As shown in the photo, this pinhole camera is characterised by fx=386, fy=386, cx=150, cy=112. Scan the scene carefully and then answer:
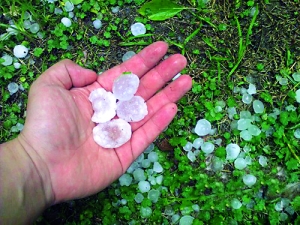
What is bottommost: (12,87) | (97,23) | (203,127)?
(203,127)

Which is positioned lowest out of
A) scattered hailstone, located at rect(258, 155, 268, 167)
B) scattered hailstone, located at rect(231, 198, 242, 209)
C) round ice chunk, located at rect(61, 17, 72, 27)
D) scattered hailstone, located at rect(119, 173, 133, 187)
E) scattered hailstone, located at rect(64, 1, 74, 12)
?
scattered hailstone, located at rect(231, 198, 242, 209)

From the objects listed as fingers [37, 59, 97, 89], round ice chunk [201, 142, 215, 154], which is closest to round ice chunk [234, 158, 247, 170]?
round ice chunk [201, 142, 215, 154]

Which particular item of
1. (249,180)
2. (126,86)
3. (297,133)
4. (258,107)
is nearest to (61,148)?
(126,86)

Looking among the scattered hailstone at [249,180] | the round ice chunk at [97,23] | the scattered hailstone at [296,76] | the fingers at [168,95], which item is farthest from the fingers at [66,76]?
the scattered hailstone at [296,76]

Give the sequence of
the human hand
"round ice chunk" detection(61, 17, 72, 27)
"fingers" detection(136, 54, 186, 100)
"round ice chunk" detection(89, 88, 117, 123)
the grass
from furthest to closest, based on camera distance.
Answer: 1. "round ice chunk" detection(61, 17, 72, 27)
2. the grass
3. "fingers" detection(136, 54, 186, 100)
4. "round ice chunk" detection(89, 88, 117, 123)
5. the human hand

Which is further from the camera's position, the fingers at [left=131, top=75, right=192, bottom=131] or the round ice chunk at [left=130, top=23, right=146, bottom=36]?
the round ice chunk at [left=130, top=23, right=146, bottom=36]

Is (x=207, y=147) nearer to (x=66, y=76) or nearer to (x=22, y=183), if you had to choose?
(x=66, y=76)

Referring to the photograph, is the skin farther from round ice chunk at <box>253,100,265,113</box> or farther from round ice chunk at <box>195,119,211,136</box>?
round ice chunk at <box>253,100,265,113</box>
